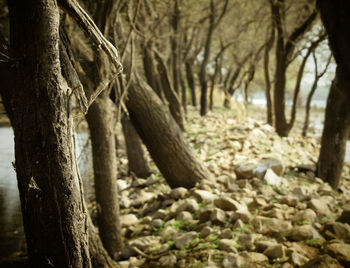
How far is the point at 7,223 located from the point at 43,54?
10.0ft

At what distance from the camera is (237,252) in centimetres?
182

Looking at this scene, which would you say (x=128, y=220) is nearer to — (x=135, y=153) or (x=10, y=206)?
(x=135, y=153)

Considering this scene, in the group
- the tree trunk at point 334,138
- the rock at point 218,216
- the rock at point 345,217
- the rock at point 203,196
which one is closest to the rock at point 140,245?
the rock at point 218,216

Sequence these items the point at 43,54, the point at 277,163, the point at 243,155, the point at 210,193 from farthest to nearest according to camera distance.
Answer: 1. the point at 243,155
2. the point at 277,163
3. the point at 210,193
4. the point at 43,54

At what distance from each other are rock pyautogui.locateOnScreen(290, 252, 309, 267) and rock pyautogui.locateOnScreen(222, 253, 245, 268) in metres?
0.35

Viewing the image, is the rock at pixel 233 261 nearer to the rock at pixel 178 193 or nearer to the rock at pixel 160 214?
the rock at pixel 160 214

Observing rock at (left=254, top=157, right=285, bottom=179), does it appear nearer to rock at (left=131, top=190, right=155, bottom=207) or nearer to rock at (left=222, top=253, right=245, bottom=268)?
rock at (left=131, top=190, right=155, bottom=207)

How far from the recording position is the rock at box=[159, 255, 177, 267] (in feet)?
6.00

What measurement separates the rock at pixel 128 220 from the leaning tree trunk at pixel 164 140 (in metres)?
0.71

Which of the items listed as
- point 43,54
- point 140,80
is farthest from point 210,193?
point 43,54

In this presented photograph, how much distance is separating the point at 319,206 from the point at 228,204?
0.97m

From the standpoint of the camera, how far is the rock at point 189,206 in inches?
102

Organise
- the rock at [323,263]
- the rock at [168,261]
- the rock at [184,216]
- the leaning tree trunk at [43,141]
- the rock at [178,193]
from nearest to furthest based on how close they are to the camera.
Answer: the leaning tree trunk at [43,141] → the rock at [323,263] → the rock at [168,261] → the rock at [184,216] → the rock at [178,193]

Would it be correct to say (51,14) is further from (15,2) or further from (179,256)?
(179,256)
